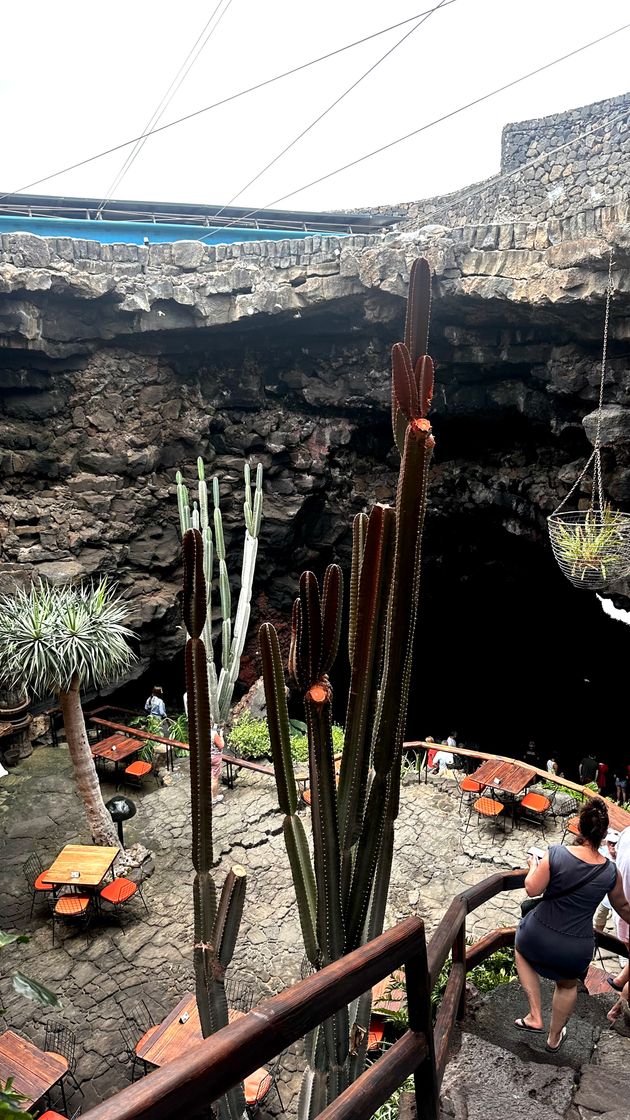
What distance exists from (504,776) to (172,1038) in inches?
157

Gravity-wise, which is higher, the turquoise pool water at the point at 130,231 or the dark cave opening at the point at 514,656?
the turquoise pool water at the point at 130,231

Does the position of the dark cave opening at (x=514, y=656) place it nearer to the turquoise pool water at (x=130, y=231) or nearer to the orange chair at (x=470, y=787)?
the orange chair at (x=470, y=787)

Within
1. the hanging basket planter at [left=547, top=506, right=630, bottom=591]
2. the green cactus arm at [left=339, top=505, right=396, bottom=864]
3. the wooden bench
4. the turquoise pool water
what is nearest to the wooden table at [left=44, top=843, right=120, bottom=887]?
the wooden bench

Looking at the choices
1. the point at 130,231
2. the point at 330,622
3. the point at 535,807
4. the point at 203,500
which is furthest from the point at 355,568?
the point at 130,231

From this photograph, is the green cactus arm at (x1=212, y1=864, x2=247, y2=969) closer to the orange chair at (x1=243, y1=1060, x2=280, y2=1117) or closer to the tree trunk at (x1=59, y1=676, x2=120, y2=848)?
the orange chair at (x1=243, y1=1060, x2=280, y2=1117)

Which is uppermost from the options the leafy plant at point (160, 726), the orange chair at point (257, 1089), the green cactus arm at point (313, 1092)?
the green cactus arm at point (313, 1092)

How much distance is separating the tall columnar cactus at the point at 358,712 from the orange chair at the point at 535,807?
15.8ft

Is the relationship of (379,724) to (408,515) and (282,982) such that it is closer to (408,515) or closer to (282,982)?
(408,515)

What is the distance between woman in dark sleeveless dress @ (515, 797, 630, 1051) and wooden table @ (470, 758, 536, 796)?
4283mm

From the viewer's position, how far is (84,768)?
6.50 metres

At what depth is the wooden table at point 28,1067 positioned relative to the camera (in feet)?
12.3

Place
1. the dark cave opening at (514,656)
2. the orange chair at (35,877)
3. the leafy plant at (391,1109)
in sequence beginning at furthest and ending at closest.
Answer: the dark cave opening at (514,656) < the orange chair at (35,877) < the leafy plant at (391,1109)

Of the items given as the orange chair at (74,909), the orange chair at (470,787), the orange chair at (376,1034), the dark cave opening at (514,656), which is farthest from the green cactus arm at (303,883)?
the dark cave opening at (514,656)

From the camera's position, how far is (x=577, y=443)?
11.0 metres
